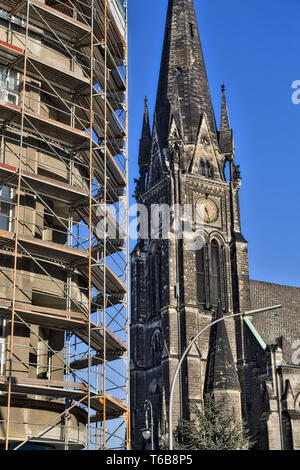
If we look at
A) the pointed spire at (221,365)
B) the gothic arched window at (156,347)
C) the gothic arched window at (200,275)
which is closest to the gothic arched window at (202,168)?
the gothic arched window at (200,275)

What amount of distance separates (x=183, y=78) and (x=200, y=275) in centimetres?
1683

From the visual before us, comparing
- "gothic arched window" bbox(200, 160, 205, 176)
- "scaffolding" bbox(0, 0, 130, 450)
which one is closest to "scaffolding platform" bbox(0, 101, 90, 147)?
"scaffolding" bbox(0, 0, 130, 450)

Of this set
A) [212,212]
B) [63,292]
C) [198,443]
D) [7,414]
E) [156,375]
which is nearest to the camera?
[7,414]

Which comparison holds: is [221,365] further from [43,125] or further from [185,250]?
[43,125]

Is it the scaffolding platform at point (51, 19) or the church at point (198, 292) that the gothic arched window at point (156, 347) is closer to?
the church at point (198, 292)

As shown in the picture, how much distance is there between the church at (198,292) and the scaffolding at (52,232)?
22.1 metres

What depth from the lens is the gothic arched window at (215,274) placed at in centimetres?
5406

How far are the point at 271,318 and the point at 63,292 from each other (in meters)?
33.7

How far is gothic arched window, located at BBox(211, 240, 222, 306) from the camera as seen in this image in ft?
177

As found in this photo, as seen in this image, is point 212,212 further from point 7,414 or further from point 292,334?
point 7,414

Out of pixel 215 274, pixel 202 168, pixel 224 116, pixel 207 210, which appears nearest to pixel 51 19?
pixel 215 274

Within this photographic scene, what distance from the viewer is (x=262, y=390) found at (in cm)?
4875

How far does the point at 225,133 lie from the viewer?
2399 inches

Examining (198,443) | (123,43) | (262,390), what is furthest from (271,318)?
(123,43)
